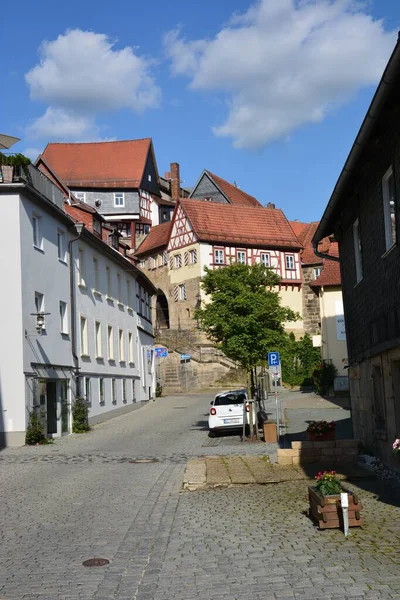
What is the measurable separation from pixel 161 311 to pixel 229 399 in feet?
153

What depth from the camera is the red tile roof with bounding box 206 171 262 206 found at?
79375 mm

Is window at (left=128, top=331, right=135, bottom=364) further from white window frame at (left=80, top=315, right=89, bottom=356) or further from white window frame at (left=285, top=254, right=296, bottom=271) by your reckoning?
white window frame at (left=285, top=254, right=296, bottom=271)

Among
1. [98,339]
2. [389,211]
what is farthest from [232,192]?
[389,211]

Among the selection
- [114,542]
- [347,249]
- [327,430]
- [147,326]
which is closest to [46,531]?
[114,542]

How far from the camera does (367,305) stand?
47.9 feet

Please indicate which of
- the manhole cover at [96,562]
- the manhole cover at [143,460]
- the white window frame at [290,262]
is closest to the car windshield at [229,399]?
the manhole cover at [143,460]

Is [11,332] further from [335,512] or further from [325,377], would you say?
[325,377]

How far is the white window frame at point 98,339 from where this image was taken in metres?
32.9

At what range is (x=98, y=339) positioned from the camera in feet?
109

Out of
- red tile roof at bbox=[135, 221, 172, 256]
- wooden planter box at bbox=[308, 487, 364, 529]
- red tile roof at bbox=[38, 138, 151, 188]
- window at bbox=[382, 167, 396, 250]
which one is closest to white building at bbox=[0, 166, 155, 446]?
window at bbox=[382, 167, 396, 250]

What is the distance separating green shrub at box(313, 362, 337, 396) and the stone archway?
99.7 feet

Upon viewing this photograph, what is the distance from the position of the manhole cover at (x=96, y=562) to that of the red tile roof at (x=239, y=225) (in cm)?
5615

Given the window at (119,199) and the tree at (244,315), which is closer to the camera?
the tree at (244,315)

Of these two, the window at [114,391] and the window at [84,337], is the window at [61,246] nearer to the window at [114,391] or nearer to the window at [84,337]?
the window at [84,337]
